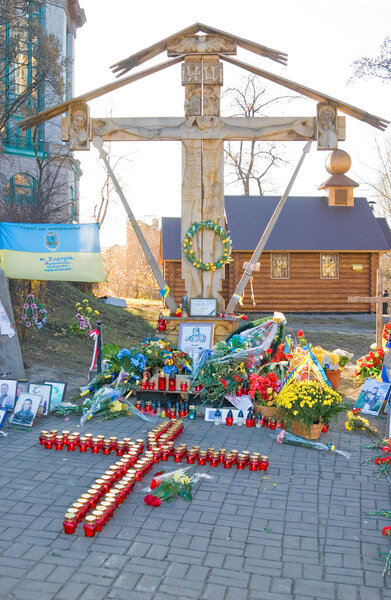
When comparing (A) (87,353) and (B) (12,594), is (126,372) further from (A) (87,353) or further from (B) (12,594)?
(B) (12,594)

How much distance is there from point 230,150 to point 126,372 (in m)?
27.1

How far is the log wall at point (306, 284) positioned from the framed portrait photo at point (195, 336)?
49.6 ft

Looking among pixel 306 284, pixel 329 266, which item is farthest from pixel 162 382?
pixel 329 266

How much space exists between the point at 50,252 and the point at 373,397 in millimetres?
6063

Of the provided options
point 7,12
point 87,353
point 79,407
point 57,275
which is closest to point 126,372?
point 79,407

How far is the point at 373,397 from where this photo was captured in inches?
396

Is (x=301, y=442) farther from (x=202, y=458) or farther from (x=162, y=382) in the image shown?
(x=162, y=382)

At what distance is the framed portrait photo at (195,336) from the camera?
11617mm

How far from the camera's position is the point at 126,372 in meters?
10.4

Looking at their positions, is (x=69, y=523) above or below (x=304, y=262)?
below

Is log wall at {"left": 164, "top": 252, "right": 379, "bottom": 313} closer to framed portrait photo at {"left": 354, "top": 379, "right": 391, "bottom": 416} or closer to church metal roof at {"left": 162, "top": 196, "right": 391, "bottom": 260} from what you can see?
church metal roof at {"left": 162, "top": 196, "right": 391, "bottom": 260}

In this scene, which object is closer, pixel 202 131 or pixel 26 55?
pixel 202 131

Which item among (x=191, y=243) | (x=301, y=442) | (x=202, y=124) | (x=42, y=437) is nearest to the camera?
(x=42, y=437)

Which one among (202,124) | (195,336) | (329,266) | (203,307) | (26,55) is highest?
(26,55)
